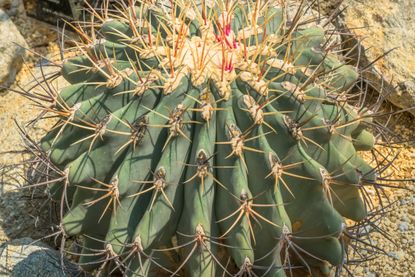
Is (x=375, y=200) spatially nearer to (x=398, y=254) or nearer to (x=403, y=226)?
(x=403, y=226)

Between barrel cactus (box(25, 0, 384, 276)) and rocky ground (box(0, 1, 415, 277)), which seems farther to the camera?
rocky ground (box(0, 1, 415, 277))

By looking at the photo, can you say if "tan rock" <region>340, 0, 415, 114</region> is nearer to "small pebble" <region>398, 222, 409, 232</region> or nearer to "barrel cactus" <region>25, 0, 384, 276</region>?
"small pebble" <region>398, 222, 409, 232</region>

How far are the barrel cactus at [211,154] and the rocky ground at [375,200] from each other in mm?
345

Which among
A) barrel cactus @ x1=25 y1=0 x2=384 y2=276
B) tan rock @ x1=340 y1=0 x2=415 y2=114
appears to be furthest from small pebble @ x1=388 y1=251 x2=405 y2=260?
tan rock @ x1=340 y1=0 x2=415 y2=114

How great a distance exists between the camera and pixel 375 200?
112 inches

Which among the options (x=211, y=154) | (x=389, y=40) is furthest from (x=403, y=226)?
(x=211, y=154)

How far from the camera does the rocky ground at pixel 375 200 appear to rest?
2.54 m

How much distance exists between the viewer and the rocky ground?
8.32ft

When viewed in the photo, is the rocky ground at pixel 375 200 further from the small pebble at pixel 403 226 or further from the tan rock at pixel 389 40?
the tan rock at pixel 389 40

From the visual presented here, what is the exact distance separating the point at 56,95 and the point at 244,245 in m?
0.88

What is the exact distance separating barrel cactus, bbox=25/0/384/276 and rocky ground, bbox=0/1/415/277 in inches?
13.6

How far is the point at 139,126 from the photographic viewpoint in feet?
6.21

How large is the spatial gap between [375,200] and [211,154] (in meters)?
1.25

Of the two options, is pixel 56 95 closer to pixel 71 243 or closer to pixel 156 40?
pixel 156 40
